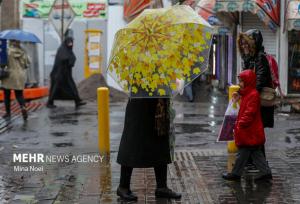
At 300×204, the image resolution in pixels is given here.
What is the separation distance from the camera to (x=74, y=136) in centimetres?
1123

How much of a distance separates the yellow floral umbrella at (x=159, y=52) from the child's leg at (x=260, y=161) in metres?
1.65

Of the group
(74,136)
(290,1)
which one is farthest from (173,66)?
(290,1)

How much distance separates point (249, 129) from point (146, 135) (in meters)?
1.44

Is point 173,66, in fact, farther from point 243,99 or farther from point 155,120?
point 243,99

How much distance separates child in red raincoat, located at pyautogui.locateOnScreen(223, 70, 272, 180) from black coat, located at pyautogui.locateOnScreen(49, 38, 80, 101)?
30.2 feet

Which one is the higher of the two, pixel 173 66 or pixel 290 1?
pixel 290 1

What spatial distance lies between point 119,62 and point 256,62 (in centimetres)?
220

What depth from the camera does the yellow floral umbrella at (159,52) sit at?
616cm

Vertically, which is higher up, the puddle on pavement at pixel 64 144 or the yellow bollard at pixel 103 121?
the yellow bollard at pixel 103 121

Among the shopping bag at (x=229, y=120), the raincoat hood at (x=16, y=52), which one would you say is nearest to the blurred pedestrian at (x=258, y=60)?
the shopping bag at (x=229, y=120)

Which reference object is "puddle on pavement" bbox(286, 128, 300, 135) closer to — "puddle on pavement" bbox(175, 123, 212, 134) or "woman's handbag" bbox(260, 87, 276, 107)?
"puddle on pavement" bbox(175, 123, 212, 134)

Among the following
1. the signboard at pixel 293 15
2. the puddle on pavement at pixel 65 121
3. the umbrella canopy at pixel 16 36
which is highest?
the signboard at pixel 293 15

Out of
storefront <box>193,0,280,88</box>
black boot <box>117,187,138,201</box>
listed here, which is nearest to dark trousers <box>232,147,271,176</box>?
black boot <box>117,187,138,201</box>

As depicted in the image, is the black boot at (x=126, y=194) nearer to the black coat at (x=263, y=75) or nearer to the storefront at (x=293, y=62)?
the black coat at (x=263, y=75)
